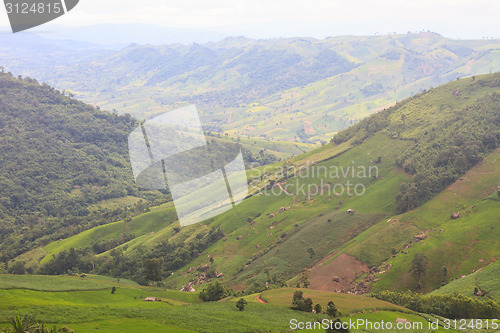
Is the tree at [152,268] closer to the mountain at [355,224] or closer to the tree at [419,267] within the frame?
the mountain at [355,224]

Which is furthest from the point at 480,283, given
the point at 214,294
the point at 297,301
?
the point at 214,294

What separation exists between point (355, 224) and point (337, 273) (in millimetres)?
24984

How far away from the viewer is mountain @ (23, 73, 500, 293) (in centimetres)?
8325

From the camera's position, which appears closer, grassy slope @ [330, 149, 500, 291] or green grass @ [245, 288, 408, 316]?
green grass @ [245, 288, 408, 316]

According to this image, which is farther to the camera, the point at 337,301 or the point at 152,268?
the point at 152,268

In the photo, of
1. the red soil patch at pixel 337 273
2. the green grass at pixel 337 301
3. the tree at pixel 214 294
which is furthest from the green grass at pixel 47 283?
the red soil patch at pixel 337 273

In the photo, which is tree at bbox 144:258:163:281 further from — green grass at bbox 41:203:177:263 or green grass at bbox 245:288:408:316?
green grass at bbox 41:203:177:263

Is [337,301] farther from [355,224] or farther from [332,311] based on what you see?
[355,224]

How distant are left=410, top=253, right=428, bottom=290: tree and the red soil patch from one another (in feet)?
35.4

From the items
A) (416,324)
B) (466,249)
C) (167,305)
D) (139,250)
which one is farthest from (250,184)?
(416,324)

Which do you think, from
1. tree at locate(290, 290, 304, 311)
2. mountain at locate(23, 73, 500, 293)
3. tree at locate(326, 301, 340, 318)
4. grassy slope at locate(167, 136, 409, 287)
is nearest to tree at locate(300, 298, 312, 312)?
tree at locate(290, 290, 304, 311)

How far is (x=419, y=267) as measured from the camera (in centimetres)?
7562

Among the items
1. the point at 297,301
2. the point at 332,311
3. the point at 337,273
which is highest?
the point at 332,311

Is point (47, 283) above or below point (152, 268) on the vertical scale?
above
